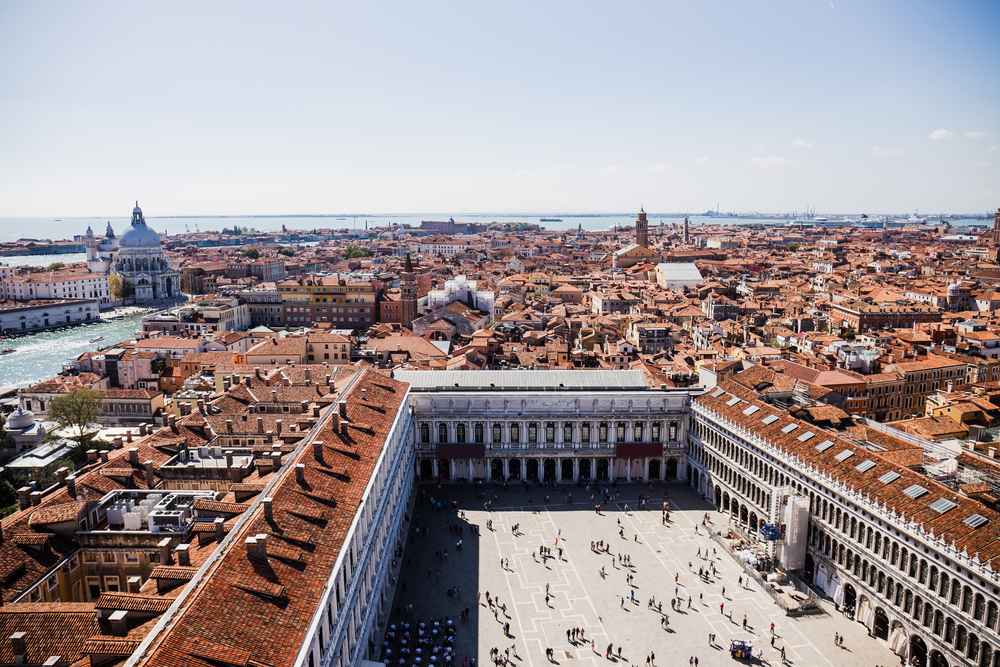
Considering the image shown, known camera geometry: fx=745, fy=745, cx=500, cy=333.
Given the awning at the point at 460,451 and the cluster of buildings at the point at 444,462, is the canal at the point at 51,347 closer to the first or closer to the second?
the cluster of buildings at the point at 444,462

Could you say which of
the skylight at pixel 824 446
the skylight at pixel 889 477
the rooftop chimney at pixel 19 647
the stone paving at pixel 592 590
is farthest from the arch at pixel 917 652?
the rooftop chimney at pixel 19 647

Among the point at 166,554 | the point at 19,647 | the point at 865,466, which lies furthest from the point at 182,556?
the point at 865,466

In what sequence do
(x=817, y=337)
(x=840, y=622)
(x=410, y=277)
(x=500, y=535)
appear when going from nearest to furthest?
(x=840, y=622) < (x=500, y=535) < (x=817, y=337) < (x=410, y=277)

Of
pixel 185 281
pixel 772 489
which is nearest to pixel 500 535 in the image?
Answer: pixel 772 489

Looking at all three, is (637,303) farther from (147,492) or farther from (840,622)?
(147,492)

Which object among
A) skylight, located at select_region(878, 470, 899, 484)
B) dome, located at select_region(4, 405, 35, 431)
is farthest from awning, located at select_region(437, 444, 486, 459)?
dome, located at select_region(4, 405, 35, 431)

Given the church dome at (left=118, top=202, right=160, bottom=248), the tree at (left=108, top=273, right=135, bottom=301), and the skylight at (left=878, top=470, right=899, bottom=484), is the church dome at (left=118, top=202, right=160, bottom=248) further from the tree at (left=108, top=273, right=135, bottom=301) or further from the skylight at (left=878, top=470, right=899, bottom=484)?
the skylight at (left=878, top=470, right=899, bottom=484)
